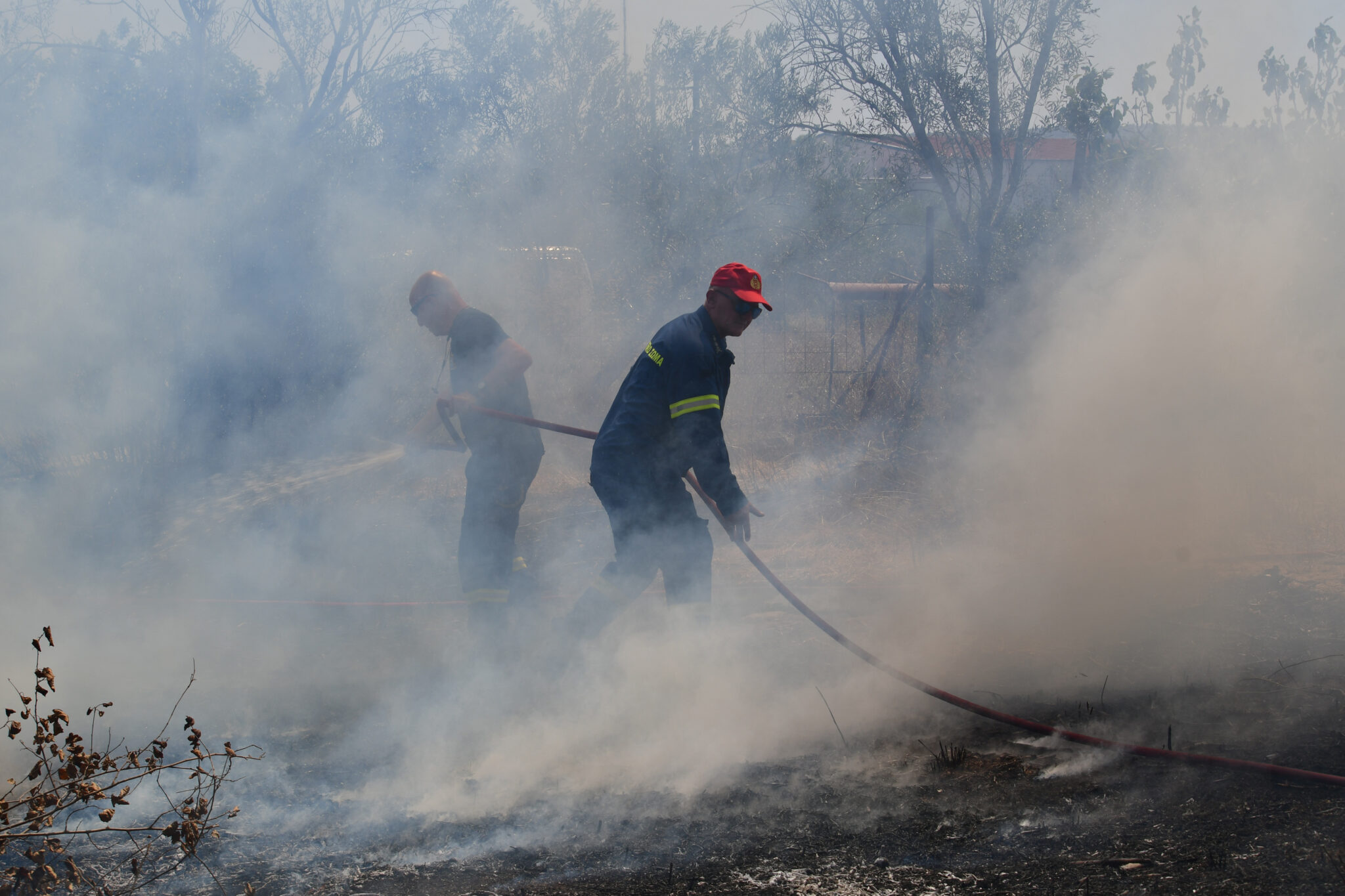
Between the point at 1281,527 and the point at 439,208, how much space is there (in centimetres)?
637

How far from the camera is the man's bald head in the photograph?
12.9 ft

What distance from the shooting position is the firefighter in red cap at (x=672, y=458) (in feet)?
10.2

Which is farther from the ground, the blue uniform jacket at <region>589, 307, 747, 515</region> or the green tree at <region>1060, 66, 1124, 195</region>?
the green tree at <region>1060, 66, 1124, 195</region>

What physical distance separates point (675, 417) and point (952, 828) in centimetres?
161

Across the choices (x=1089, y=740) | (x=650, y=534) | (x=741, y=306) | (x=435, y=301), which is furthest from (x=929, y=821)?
(x=435, y=301)

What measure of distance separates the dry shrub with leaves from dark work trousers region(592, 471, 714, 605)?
146cm

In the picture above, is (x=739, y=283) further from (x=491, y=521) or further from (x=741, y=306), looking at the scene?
(x=491, y=521)

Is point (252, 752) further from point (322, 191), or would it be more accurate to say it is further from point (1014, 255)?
point (1014, 255)

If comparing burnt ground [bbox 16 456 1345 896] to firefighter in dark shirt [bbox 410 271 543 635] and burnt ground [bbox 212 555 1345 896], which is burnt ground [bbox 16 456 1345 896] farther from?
firefighter in dark shirt [bbox 410 271 543 635]

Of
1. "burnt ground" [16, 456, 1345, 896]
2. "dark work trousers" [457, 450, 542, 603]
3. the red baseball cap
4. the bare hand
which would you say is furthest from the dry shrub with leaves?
the red baseball cap

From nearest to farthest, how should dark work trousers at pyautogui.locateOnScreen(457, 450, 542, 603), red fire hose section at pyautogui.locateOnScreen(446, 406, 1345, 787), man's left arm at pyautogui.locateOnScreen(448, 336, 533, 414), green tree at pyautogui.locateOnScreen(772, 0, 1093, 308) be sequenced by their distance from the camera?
red fire hose section at pyautogui.locateOnScreen(446, 406, 1345, 787) → dark work trousers at pyautogui.locateOnScreen(457, 450, 542, 603) → man's left arm at pyautogui.locateOnScreen(448, 336, 533, 414) → green tree at pyautogui.locateOnScreen(772, 0, 1093, 308)

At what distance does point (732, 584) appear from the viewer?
475 centimetres

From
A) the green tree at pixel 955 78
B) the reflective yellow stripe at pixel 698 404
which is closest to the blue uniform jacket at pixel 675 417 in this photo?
the reflective yellow stripe at pixel 698 404

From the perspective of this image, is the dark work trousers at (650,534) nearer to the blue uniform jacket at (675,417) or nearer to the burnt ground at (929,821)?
the blue uniform jacket at (675,417)
